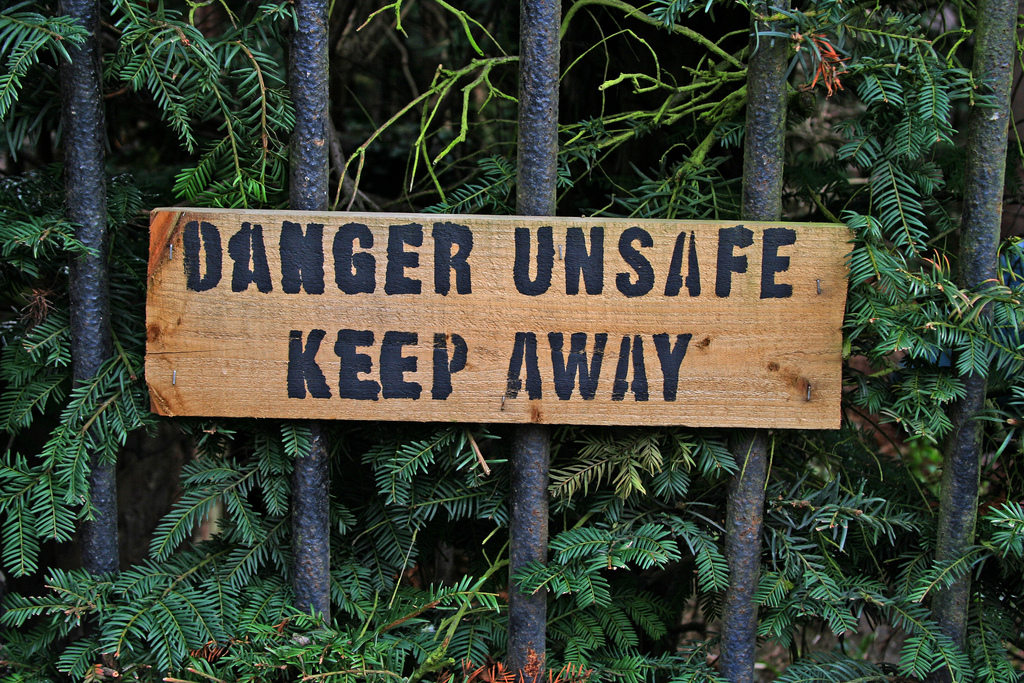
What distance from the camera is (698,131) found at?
1477 millimetres

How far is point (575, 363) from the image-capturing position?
3.97ft

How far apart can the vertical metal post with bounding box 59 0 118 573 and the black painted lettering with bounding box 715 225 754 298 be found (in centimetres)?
110

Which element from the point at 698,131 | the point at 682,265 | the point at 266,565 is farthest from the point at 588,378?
the point at 266,565

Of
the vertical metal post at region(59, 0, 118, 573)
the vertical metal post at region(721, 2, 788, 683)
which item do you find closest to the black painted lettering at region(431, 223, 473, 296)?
the vertical metal post at region(721, 2, 788, 683)

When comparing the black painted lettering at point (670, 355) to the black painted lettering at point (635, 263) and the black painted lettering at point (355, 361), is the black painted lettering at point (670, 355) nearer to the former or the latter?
the black painted lettering at point (635, 263)

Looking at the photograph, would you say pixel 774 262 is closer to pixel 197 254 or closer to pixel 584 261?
pixel 584 261

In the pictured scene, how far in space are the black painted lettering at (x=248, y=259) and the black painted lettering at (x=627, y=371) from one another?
62cm

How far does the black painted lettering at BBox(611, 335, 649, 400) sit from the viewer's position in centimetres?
121

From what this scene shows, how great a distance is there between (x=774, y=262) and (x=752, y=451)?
34 cm

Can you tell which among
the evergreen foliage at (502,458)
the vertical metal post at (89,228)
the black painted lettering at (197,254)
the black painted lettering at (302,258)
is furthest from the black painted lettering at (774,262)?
the vertical metal post at (89,228)

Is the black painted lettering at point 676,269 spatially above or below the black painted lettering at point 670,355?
above

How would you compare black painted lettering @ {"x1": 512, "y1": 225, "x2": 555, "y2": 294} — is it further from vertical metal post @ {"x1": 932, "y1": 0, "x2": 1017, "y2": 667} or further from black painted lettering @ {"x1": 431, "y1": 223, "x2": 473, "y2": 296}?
vertical metal post @ {"x1": 932, "y1": 0, "x2": 1017, "y2": 667}

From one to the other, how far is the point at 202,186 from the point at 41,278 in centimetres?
37

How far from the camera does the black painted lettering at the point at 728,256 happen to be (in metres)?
1.20
